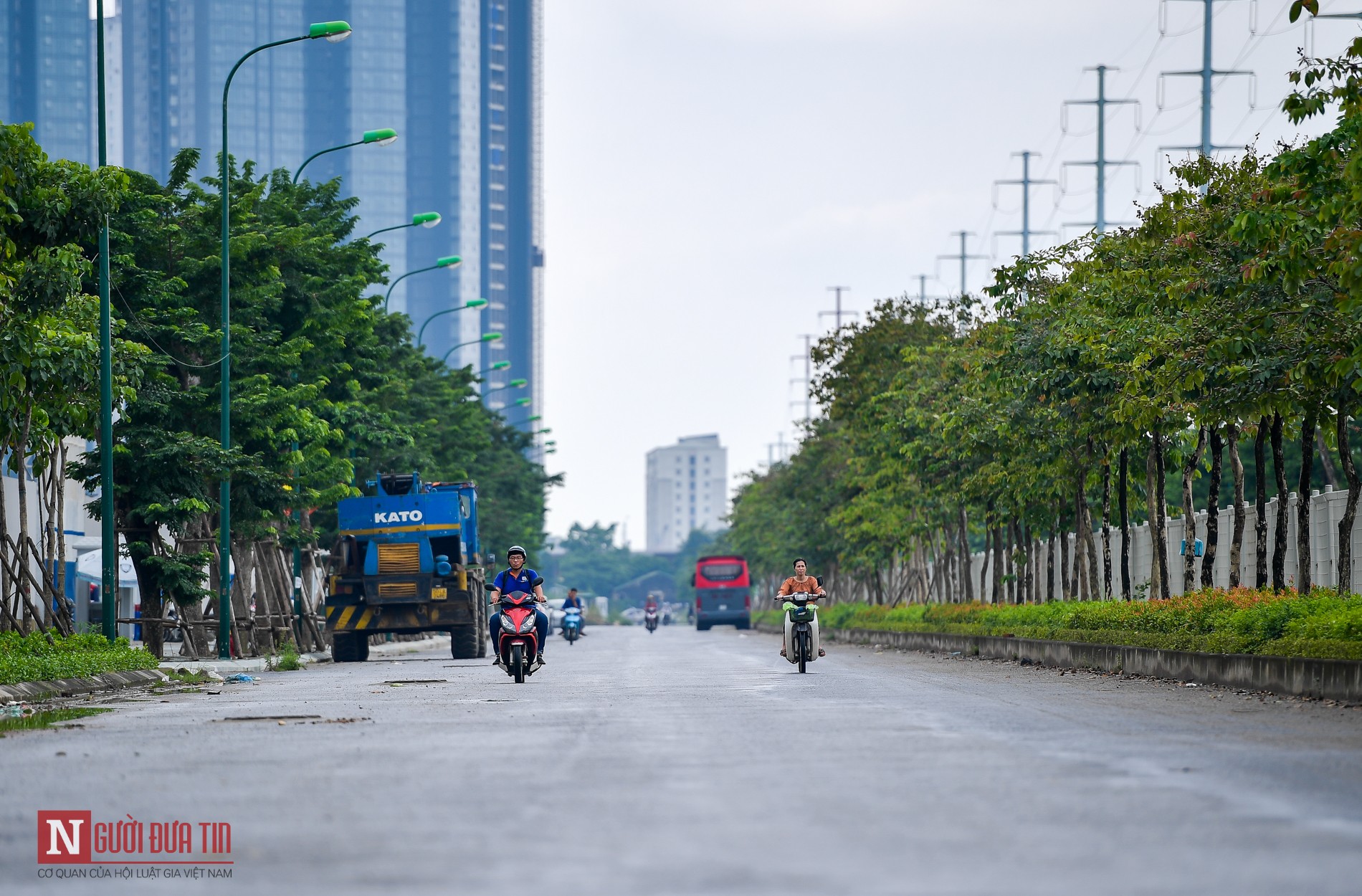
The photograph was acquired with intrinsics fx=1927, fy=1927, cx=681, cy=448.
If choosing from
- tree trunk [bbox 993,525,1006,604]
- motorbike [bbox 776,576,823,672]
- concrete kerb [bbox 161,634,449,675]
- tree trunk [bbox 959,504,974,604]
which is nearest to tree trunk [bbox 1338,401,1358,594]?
motorbike [bbox 776,576,823,672]

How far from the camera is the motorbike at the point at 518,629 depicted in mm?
25516

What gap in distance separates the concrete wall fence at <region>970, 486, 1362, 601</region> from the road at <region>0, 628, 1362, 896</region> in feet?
47.6

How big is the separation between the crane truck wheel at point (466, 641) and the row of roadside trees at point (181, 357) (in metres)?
3.79

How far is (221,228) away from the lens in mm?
34219

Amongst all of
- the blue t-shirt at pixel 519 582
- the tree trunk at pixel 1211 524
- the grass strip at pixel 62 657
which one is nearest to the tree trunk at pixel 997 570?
the tree trunk at pixel 1211 524

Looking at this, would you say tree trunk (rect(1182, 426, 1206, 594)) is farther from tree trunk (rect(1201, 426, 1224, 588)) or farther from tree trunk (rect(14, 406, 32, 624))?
tree trunk (rect(14, 406, 32, 624))

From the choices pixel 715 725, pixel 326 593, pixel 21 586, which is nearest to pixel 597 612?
pixel 326 593

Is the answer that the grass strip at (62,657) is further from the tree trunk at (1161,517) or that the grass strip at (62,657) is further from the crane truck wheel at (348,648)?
the tree trunk at (1161,517)

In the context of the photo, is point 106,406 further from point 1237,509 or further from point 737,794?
point 737,794

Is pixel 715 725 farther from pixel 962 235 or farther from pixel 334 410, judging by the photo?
pixel 962 235

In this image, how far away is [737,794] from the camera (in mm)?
9797

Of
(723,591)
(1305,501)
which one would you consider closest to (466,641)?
(1305,501)

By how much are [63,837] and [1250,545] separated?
33.7 metres

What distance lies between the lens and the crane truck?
40.2 meters
